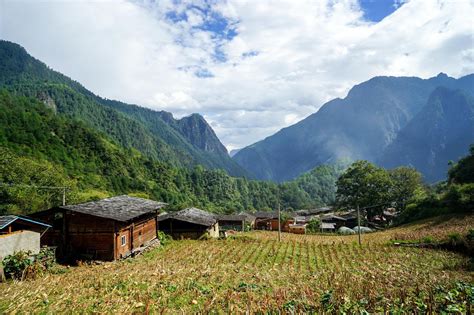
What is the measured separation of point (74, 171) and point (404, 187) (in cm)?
7987

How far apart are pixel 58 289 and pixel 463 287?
1457cm

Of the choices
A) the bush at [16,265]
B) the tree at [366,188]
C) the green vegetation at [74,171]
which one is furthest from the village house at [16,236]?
the tree at [366,188]

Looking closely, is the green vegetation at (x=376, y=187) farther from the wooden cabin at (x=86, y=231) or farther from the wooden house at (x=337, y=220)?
the wooden cabin at (x=86, y=231)

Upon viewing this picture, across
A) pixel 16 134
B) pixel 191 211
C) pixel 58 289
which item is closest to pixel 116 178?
pixel 16 134

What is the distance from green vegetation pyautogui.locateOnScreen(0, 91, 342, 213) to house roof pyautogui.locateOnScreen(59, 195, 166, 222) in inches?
1044

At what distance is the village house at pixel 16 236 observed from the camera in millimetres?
17577

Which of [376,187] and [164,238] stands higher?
[376,187]

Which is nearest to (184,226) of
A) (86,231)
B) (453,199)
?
(86,231)

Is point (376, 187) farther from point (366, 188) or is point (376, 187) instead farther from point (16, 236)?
point (16, 236)

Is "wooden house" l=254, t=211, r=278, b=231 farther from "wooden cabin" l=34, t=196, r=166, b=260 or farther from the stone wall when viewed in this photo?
Answer: the stone wall

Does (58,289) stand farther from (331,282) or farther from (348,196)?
(348,196)

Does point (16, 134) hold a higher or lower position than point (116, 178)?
higher

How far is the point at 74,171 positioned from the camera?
282 ft

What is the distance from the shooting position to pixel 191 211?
42938mm
